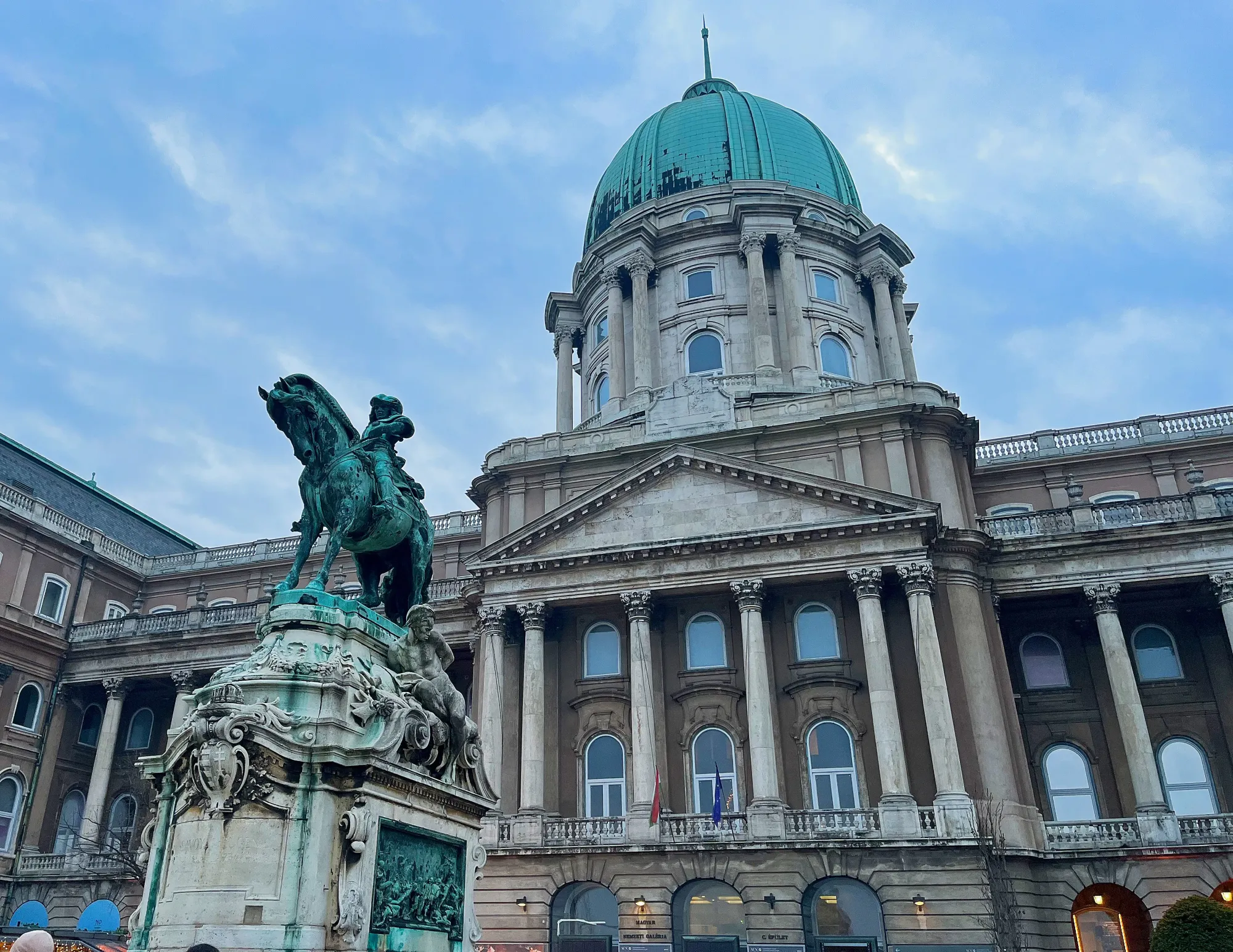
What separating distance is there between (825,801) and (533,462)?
16.3 m

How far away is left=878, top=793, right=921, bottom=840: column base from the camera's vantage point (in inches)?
1091

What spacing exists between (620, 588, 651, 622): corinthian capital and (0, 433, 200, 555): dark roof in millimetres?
29565

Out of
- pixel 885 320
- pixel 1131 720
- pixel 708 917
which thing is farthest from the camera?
pixel 885 320

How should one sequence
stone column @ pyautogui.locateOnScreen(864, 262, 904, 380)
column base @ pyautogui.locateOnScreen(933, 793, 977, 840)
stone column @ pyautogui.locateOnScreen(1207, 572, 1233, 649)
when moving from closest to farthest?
1. column base @ pyautogui.locateOnScreen(933, 793, 977, 840)
2. stone column @ pyautogui.locateOnScreen(1207, 572, 1233, 649)
3. stone column @ pyautogui.locateOnScreen(864, 262, 904, 380)

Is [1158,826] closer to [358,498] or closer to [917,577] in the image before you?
[917,577]

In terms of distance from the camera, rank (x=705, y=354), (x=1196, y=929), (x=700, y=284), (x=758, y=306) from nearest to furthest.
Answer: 1. (x=1196, y=929)
2. (x=758, y=306)
3. (x=705, y=354)
4. (x=700, y=284)

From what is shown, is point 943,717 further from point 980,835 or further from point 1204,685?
point 1204,685

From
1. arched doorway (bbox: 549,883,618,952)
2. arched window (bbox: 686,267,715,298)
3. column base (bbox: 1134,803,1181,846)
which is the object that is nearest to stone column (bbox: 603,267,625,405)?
arched window (bbox: 686,267,715,298)

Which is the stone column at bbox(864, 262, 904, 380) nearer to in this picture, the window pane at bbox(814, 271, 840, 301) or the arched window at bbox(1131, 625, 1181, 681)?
the window pane at bbox(814, 271, 840, 301)

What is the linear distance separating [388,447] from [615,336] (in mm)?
41924

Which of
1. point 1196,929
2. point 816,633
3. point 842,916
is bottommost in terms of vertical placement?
point 1196,929

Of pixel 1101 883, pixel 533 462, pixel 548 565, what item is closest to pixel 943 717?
pixel 1101 883

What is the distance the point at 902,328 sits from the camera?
52344 mm

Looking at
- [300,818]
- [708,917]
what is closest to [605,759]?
[708,917]
